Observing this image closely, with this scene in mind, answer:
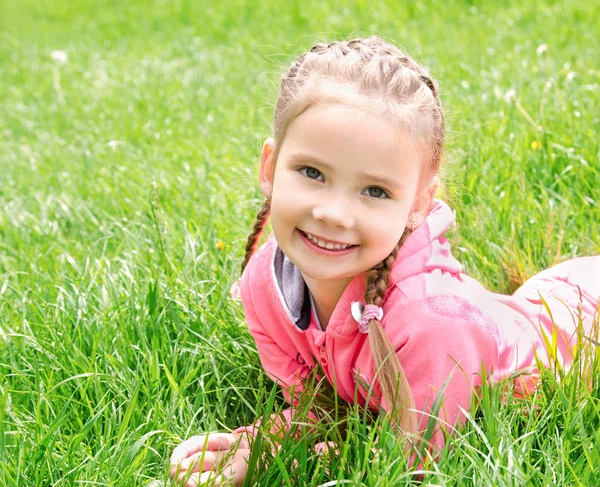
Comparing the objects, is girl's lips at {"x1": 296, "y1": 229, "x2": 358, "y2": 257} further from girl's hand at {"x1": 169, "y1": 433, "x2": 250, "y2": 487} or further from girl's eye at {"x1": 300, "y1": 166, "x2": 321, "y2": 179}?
girl's hand at {"x1": 169, "y1": 433, "x2": 250, "y2": 487}

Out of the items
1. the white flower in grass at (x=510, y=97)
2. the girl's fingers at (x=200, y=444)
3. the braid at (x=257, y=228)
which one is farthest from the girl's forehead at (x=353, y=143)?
the white flower in grass at (x=510, y=97)

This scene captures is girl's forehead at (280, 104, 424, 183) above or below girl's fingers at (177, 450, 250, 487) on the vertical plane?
above

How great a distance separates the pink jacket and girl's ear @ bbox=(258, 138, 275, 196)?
19cm

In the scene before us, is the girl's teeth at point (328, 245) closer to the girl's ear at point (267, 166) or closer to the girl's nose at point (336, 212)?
the girl's nose at point (336, 212)

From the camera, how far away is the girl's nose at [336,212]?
1.81 meters

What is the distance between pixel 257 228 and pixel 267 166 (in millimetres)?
256

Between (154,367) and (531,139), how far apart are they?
1888 mm

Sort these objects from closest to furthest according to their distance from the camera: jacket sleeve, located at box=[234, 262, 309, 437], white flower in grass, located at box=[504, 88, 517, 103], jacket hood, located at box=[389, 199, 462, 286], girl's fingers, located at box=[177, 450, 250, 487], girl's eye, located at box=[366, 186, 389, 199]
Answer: girl's fingers, located at box=[177, 450, 250, 487], girl's eye, located at box=[366, 186, 389, 199], jacket hood, located at box=[389, 199, 462, 286], jacket sleeve, located at box=[234, 262, 309, 437], white flower in grass, located at box=[504, 88, 517, 103]

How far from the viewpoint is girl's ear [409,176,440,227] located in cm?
200

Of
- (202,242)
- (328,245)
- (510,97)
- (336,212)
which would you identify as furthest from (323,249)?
(510,97)

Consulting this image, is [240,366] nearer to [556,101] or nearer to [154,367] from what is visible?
[154,367]

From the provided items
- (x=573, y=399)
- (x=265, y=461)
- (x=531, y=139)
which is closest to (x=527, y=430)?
(x=573, y=399)

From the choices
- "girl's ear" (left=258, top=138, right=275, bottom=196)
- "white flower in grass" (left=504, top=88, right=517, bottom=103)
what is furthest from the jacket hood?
Answer: "white flower in grass" (left=504, top=88, right=517, bottom=103)

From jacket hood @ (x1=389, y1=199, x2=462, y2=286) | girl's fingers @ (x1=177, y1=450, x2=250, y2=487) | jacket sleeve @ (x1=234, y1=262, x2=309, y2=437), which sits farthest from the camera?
jacket sleeve @ (x1=234, y1=262, x2=309, y2=437)
